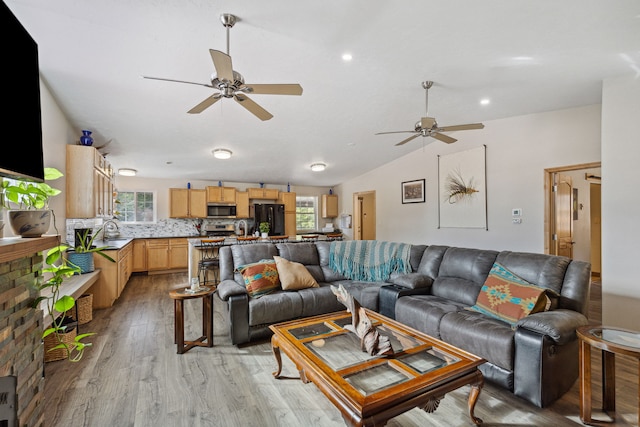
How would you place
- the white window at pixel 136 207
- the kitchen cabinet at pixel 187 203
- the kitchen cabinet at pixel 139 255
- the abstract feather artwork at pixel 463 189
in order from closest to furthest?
the abstract feather artwork at pixel 463 189 < the kitchen cabinet at pixel 139 255 < the white window at pixel 136 207 < the kitchen cabinet at pixel 187 203

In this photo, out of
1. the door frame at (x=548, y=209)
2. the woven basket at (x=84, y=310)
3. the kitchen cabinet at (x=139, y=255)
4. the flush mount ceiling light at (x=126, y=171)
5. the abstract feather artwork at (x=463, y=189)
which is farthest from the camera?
the kitchen cabinet at (x=139, y=255)

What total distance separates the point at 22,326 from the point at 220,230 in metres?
6.37

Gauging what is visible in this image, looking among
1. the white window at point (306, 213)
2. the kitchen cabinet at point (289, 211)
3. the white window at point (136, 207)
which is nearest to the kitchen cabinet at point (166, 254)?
the white window at point (136, 207)

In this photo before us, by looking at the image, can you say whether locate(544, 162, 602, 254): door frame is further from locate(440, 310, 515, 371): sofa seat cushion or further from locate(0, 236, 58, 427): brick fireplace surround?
locate(0, 236, 58, 427): brick fireplace surround

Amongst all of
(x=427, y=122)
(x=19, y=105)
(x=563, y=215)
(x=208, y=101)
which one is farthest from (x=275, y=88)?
(x=563, y=215)

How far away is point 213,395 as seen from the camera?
2.10m

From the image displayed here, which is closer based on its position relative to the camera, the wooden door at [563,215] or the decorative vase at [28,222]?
the decorative vase at [28,222]

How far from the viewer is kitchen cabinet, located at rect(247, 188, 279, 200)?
785 cm

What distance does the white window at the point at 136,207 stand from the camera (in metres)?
6.79

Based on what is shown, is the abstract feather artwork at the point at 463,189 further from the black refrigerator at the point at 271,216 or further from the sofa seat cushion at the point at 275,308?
the black refrigerator at the point at 271,216

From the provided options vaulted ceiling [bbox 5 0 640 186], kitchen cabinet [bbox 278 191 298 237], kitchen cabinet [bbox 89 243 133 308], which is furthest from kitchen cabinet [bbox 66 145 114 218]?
kitchen cabinet [bbox 278 191 298 237]

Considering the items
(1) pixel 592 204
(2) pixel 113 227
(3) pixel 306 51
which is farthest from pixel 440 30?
(2) pixel 113 227

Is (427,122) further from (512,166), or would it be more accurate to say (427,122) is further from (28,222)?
(28,222)

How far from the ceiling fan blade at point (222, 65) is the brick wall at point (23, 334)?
4.62 ft
